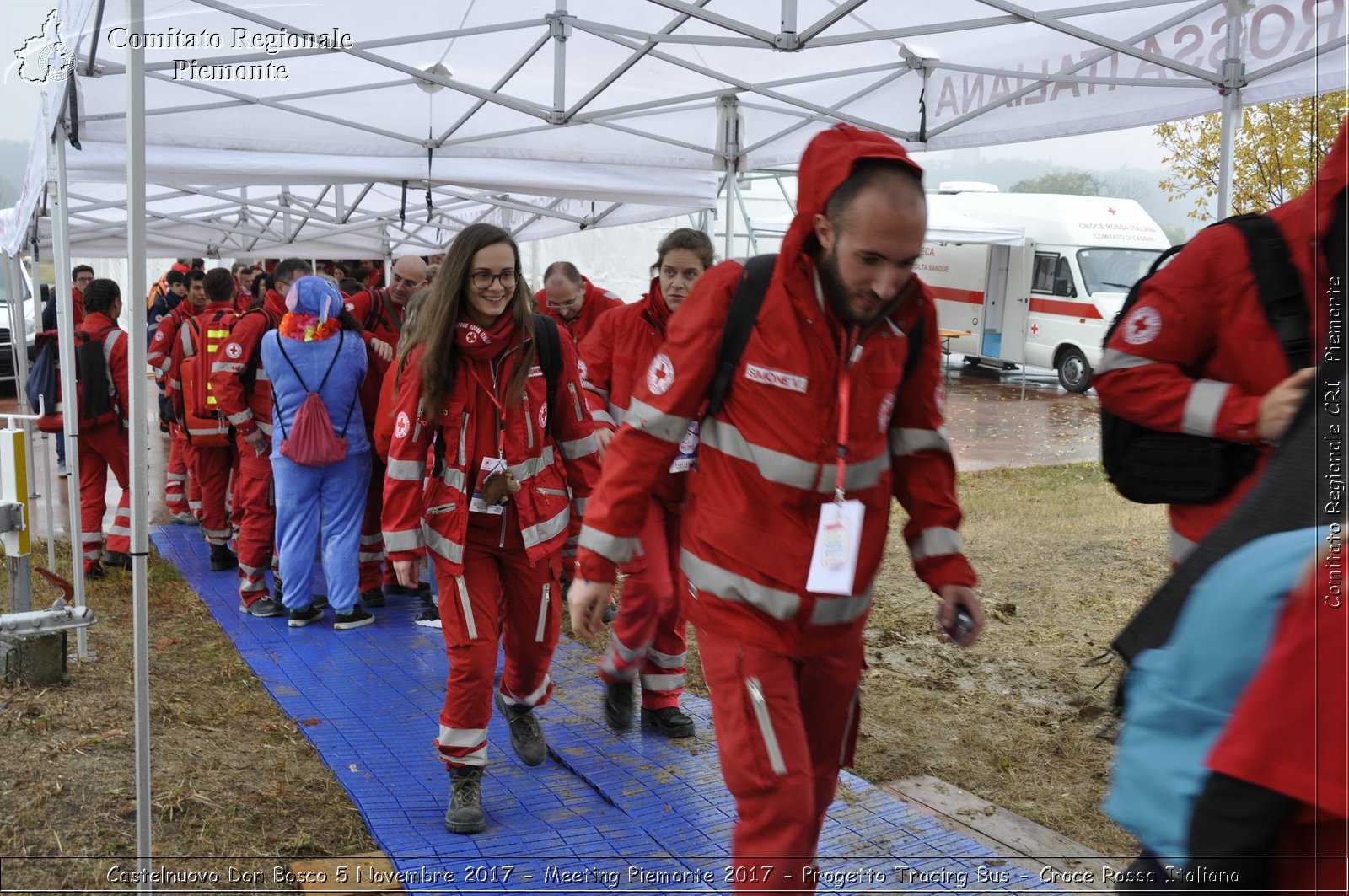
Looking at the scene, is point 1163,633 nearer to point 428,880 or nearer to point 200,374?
point 428,880

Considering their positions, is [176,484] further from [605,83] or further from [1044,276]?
[1044,276]

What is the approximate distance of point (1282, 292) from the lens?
2.54 m

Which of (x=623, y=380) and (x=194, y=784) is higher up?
(x=623, y=380)

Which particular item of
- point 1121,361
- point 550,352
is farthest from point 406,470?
point 1121,361

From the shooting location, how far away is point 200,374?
826 centimetres

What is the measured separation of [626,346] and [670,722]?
1683 mm

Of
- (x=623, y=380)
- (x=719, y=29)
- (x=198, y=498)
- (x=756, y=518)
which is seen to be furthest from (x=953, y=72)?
(x=198, y=498)

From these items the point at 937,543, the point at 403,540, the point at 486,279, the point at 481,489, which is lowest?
the point at 403,540

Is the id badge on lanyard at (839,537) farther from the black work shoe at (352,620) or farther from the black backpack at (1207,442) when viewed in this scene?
the black work shoe at (352,620)

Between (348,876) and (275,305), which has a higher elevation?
(275,305)

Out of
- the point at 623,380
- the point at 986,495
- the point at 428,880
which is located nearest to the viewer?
the point at 428,880

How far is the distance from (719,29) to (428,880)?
5.55 m

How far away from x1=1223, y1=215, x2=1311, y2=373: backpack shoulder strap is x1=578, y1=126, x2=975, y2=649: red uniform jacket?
2.54 feet

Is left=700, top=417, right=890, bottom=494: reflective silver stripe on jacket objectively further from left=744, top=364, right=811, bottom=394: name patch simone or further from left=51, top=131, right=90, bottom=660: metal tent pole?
left=51, top=131, right=90, bottom=660: metal tent pole
